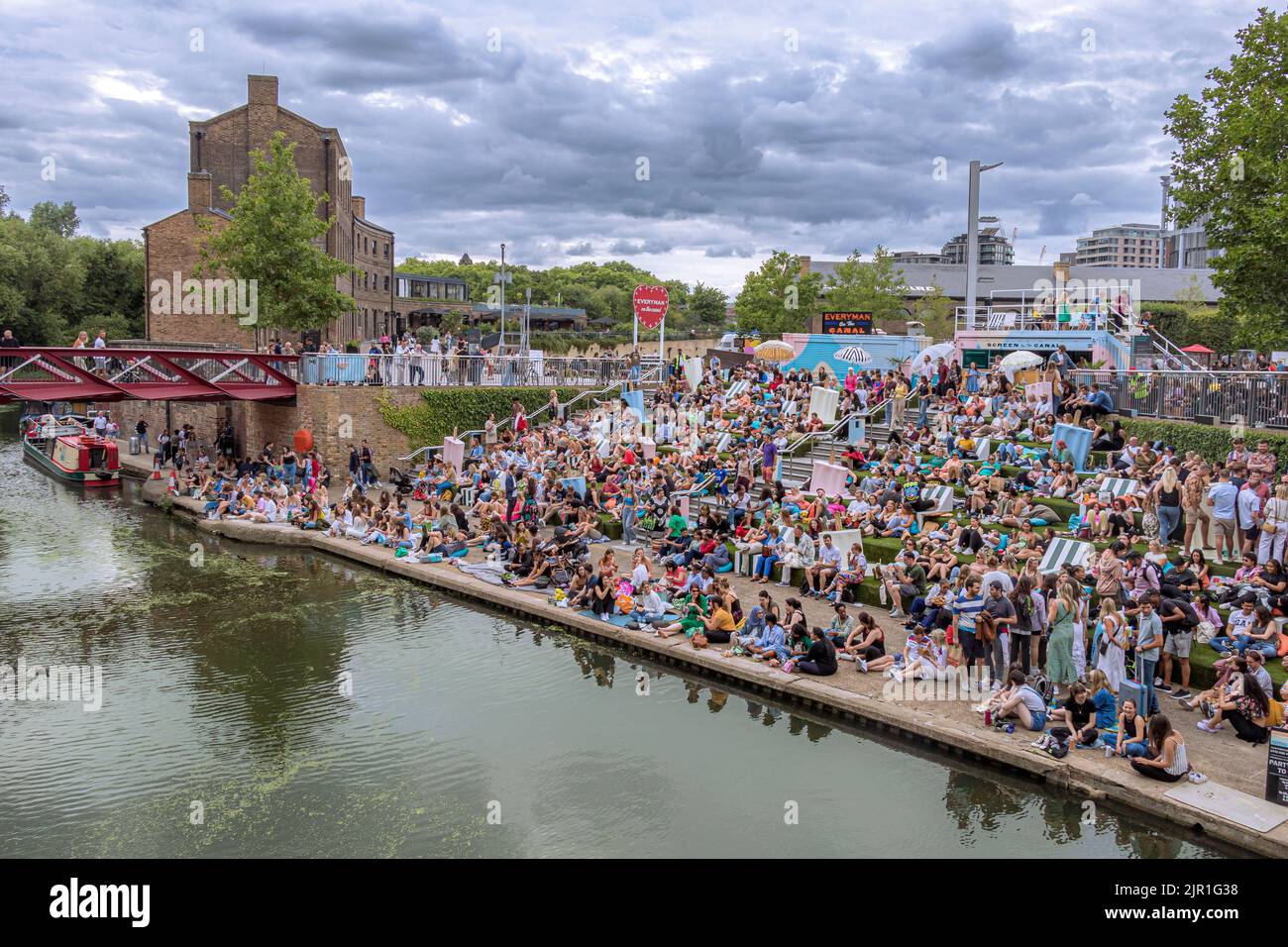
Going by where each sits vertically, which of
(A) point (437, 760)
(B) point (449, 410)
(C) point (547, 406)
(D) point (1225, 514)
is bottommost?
(A) point (437, 760)

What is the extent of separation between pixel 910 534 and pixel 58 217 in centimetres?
10411

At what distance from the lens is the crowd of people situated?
11.9m

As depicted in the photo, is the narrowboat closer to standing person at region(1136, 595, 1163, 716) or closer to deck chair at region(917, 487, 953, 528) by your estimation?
deck chair at region(917, 487, 953, 528)

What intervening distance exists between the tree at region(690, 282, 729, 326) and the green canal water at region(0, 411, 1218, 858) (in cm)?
8689

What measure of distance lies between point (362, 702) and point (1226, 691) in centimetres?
1090

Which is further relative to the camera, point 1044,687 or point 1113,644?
point 1044,687

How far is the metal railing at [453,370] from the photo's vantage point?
30719mm

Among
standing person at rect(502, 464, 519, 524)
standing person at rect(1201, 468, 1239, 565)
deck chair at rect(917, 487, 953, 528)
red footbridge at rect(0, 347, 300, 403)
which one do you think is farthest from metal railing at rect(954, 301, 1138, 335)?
red footbridge at rect(0, 347, 300, 403)

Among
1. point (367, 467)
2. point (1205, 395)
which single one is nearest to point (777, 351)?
point (367, 467)

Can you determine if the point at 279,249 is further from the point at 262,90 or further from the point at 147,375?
the point at 262,90

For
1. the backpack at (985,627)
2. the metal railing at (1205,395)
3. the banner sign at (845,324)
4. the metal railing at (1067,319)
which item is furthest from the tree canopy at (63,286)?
the backpack at (985,627)

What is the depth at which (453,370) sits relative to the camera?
32.8m

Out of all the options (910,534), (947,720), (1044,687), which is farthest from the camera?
(910,534)
